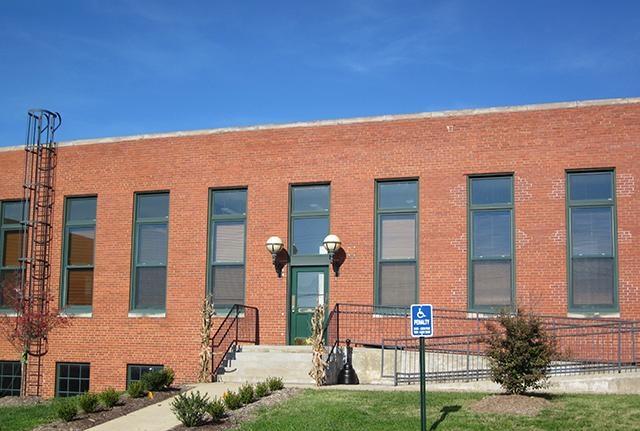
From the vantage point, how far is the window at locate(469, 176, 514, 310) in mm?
20562

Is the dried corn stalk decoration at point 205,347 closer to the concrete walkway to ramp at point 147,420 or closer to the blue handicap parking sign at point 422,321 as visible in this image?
the concrete walkway to ramp at point 147,420

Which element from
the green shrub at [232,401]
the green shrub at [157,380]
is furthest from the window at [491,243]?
the green shrub at [157,380]

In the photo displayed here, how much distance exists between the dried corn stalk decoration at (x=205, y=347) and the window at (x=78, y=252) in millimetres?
4845

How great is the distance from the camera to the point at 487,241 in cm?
2080

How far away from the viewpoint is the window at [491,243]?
20.6m

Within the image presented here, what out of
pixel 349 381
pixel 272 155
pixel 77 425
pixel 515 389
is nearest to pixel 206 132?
pixel 272 155

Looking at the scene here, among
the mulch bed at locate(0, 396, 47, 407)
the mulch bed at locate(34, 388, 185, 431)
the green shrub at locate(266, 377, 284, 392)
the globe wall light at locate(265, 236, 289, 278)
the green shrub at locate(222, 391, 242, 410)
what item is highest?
the globe wall light at locate(265, 236, 289, 278)

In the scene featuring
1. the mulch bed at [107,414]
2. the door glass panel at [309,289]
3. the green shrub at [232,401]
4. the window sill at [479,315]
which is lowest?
the mulch bed at [107,414]

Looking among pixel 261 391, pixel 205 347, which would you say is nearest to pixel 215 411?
pixel 261 391

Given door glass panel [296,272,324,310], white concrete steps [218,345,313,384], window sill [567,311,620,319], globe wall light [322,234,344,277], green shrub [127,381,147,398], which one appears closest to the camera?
green shrub [127,381,147,398]

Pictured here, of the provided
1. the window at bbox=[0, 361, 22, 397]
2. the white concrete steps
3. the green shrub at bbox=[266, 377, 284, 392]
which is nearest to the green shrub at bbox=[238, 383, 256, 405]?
the green shrub at bbox=[266, 377, 284, 392]

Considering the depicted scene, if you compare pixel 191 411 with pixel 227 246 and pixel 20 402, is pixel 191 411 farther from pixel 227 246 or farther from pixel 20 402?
pixel 227 246

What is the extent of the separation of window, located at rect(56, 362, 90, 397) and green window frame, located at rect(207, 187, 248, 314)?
14.0 feet

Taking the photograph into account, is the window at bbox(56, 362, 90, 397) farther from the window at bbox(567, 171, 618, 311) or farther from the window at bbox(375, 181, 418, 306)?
the window at bbox(567, 171, 618, 311)
